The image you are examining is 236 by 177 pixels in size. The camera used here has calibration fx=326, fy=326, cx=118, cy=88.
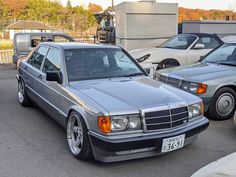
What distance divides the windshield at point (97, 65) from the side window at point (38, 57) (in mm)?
1042

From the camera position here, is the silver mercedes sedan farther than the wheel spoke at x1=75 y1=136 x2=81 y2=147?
No

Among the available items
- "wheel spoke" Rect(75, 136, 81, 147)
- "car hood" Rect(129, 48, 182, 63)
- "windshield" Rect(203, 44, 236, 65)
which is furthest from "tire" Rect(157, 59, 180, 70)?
"wheel spoke" Rect(75, 136, 81, 147)

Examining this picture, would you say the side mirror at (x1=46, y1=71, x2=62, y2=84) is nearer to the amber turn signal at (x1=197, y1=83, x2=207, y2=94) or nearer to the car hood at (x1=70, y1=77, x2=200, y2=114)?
the car hood at (x1=70, y1=77, x2=200, y2=114)

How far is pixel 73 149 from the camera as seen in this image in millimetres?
4273

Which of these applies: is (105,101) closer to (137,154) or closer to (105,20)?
(137,154)

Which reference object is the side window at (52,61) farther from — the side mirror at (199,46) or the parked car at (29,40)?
the parked car at (29,40)

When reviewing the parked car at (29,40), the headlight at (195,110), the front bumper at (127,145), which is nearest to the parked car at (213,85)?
the headlight at (195,110)

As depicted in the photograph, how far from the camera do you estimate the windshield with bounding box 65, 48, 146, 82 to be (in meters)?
4.81

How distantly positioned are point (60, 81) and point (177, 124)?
1.81 metres

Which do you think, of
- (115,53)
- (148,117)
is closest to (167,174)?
(148,117)

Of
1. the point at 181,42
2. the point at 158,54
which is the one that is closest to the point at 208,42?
the point at 181,42

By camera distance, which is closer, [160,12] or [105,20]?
[160,12]

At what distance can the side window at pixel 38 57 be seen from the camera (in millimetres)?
5927

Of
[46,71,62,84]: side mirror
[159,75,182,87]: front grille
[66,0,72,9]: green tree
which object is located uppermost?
[66,0,72,9]: green tree
